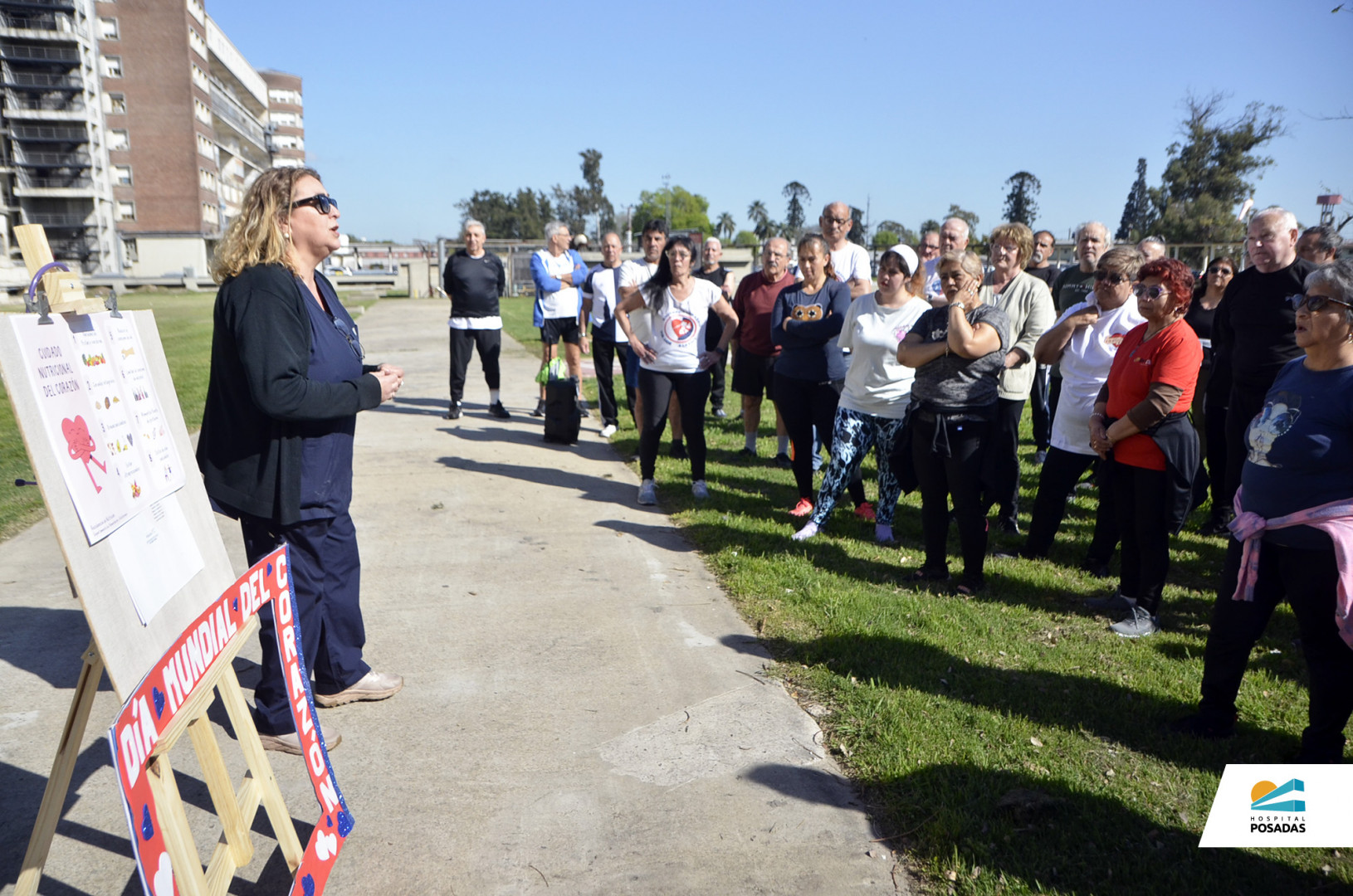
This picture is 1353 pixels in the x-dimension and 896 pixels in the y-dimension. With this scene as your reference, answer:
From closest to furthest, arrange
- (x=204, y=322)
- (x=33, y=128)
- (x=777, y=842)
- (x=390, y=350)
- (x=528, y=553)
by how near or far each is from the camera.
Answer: (x=777, y=842) → (x=528, y=553) → (x=390, y=350) → (x=204, y=322) → (x=33, y=128)

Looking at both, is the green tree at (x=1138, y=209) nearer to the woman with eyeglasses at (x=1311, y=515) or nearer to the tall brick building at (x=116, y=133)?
the woman with eyeglasses at (x=1311, y=515)

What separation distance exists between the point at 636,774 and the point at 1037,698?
1838mm

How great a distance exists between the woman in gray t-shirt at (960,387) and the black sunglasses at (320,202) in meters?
3.19

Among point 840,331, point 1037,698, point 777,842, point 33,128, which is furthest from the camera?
point 33,128

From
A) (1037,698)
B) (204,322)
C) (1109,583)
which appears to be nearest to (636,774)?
(1037,698)

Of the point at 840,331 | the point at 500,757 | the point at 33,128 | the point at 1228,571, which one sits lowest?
the point at 500,757

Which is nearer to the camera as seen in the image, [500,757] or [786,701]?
[500,757]

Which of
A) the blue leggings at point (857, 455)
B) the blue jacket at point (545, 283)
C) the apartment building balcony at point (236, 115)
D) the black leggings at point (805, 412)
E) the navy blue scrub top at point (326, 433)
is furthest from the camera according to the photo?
the apartment building balcony at point (236, 115)

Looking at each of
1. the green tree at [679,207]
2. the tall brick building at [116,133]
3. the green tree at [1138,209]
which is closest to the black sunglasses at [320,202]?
the green tree at [1138,209]

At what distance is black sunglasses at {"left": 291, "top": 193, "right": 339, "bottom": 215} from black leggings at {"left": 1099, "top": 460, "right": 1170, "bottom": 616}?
4060mm

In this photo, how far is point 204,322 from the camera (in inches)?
893

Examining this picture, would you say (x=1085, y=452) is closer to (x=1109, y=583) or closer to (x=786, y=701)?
(x=1109, y=583)

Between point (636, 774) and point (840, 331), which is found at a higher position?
point (840, 331)

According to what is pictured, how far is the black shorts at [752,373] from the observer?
25.5 ft
